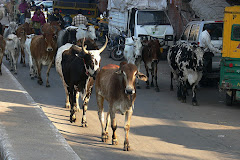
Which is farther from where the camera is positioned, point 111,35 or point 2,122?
point 111,35

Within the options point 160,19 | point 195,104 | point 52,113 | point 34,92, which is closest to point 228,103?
point 195,104

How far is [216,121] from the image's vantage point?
10.1 meters

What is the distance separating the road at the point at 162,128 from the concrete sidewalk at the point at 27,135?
0.49 metres

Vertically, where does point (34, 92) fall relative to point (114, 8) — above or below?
below

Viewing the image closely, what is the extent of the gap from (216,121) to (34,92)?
5797 mm

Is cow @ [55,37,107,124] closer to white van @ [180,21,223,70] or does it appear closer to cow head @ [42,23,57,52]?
cow head @ [42,23,57,52]

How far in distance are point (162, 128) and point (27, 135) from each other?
3.05 meters

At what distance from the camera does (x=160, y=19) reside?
782 inches

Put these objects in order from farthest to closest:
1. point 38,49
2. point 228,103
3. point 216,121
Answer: point 38,49
point 228,103
point 216,121

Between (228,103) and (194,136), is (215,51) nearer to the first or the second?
(228,103)

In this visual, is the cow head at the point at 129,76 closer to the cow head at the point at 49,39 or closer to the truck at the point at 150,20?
the cow head at the point at 49,39

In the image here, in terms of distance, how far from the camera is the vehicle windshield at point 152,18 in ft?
64.3

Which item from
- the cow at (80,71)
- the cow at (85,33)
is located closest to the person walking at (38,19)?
the cow at (85,33)

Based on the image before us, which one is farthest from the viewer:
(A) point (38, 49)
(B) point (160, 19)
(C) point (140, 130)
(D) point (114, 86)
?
(B) point (160, 19)
